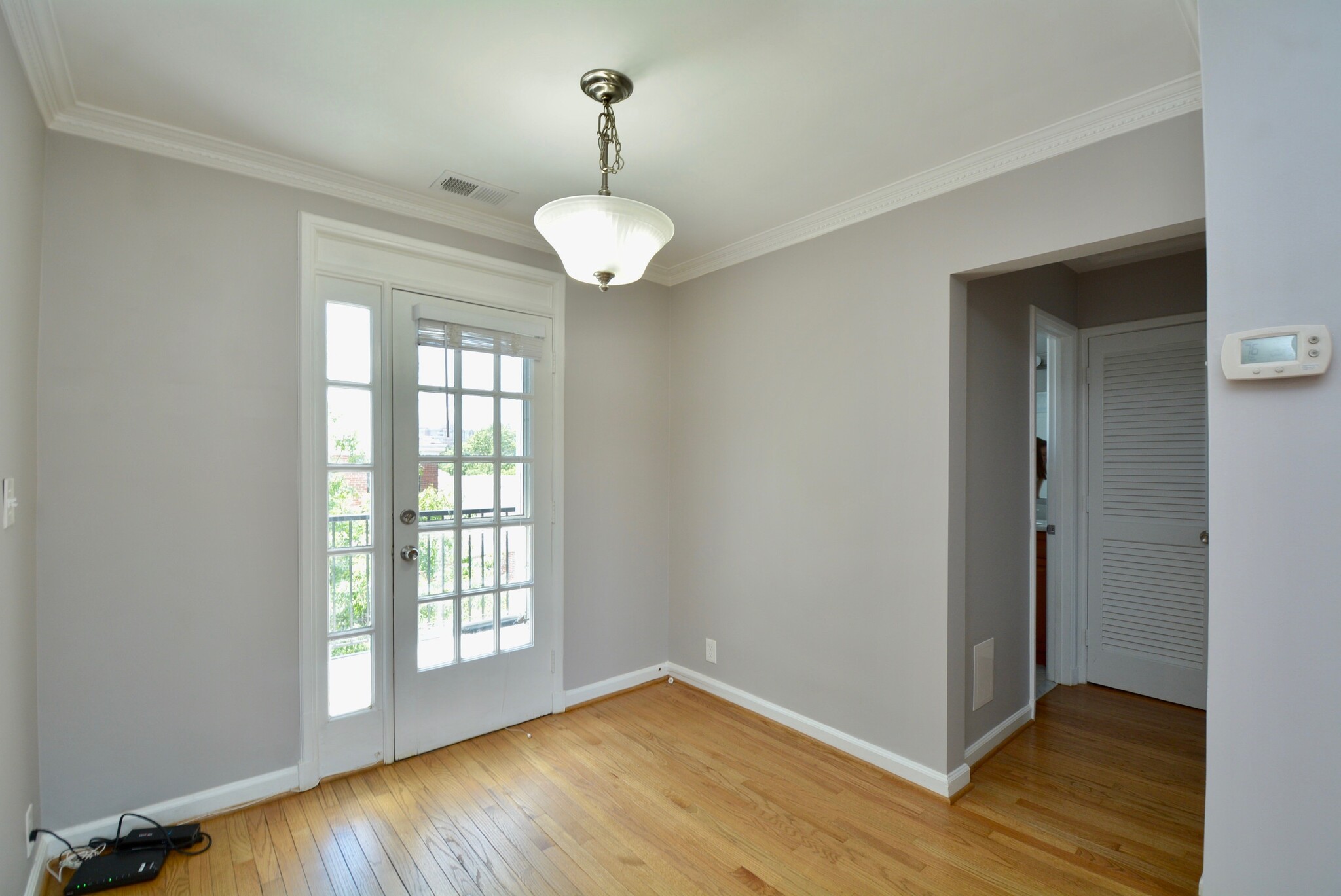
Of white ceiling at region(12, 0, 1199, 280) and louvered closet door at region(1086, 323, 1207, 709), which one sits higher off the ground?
white ceiling at region(12, 0, 1199, 280)

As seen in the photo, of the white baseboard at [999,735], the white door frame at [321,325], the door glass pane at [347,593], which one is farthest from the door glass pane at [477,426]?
the white baseboard at [999,735]

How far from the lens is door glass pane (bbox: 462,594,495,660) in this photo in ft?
9.97

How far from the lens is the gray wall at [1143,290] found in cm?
347

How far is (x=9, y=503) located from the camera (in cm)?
169

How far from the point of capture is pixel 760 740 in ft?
10.1

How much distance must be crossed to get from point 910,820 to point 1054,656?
2.15 meters

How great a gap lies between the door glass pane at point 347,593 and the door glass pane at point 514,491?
0.71 meters

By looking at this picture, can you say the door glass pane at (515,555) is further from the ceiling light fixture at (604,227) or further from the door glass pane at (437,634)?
the ceiling light fixture at (604,227)

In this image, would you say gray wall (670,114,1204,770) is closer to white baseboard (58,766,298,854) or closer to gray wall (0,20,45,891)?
white baseboard (58,766,298,854)

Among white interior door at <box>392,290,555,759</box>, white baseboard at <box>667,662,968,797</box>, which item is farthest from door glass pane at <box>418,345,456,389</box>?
white baseboard at <box>667,662,968,797</box>

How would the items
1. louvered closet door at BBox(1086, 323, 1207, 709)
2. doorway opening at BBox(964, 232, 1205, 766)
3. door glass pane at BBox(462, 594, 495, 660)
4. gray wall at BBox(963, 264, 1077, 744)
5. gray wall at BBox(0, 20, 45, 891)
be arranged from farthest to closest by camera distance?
louvered closet door at BBox(1086, 323, 1207, 709) < door glass pane at BBox(462, 594, 495, 660) < doorway opening at BBox(964, 232, 1205, 766) < gray wall at BBox(963, 264, 1077, 744) < gray wall at BBox(0, 20, 45, 891)

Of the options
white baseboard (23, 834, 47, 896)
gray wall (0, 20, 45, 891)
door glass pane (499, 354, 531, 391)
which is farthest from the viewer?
door glass pane (499, 354, 531, 391)

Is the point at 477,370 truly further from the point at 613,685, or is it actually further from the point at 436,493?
the point at 613,685

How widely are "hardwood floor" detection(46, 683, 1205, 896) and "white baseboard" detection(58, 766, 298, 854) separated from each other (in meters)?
0.06
